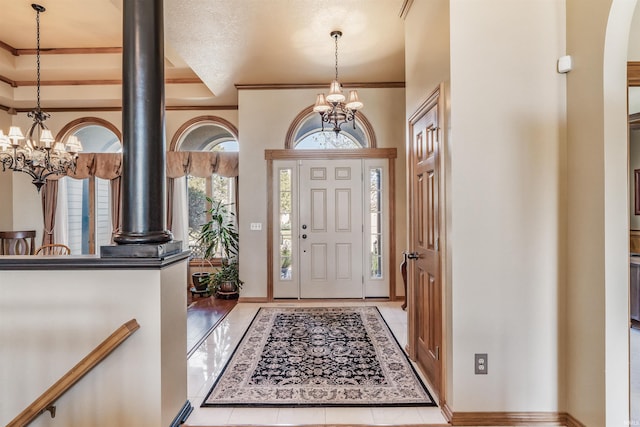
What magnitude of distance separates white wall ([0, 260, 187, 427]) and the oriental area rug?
2.09 feet

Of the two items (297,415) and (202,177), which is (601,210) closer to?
(297,415)

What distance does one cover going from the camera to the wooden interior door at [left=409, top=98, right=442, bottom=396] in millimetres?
2398

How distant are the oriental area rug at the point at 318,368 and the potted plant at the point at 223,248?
140 centimetres

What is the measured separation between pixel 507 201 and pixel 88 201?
21.2 feet

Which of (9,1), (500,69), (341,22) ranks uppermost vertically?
(9,1)

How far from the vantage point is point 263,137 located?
5094mm

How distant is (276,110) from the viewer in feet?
16.7

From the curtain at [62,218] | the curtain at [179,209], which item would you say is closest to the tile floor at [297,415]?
the curtain at [179,209]

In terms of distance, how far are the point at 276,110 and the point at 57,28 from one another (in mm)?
2823

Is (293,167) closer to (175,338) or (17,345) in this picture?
(175,338)

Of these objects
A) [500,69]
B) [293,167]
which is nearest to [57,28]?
[293,167]

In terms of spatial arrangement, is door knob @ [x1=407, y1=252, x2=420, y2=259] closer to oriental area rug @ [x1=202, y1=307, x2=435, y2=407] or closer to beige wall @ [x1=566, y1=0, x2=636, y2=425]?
oriental area rug @ [x1=202, y1=307, x2=435, y2=407]

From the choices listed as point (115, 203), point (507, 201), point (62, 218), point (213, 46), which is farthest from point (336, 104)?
point (62, 218)

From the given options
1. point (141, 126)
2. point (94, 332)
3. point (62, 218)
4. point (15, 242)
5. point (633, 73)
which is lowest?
point (94, 332)
